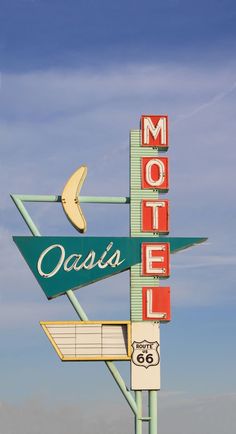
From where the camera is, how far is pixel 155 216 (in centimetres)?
5012

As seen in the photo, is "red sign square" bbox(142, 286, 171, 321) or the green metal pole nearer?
the green metal pole

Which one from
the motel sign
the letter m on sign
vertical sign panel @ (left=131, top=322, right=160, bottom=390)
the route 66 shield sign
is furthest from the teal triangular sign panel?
the letter m on sign

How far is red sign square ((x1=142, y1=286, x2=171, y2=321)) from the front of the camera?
4941cm

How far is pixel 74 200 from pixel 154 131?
13.6 feet

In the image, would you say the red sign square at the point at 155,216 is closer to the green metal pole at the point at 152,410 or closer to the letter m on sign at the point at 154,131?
the letter m on sign at the point at 154,131

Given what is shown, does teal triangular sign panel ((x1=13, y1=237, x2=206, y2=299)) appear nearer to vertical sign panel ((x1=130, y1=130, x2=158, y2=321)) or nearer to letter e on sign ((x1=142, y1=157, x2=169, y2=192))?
vertical sign panel ((x1=130, y1=130, x2=158, y2=321))

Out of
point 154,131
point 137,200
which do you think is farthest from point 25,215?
point 154,131

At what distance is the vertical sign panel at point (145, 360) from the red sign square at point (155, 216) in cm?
380

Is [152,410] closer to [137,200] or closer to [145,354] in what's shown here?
[145,354]

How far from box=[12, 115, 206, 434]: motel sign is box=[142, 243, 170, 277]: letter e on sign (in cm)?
4

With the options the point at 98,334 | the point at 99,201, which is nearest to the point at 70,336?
the point at 98,334

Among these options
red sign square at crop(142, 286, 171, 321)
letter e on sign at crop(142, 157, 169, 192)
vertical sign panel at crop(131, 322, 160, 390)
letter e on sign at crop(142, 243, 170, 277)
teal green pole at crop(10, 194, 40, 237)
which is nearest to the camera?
vertical sign panel at crop(131, 322, 160, 390)

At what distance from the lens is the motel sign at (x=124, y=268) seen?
49219 mm

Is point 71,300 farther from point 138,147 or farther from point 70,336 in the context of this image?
point 138,147
